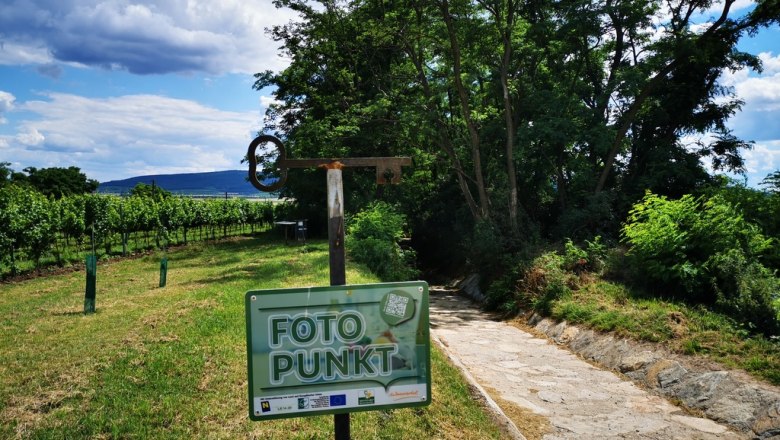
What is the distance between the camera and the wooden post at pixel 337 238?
10.9 feet

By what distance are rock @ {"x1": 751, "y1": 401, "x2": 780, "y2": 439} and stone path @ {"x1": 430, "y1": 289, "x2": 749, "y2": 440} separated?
7.7 inches

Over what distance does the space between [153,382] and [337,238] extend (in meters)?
3.21

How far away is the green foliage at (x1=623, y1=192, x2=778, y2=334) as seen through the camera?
24.7 ft

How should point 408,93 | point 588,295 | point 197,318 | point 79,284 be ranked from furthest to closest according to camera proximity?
point 408,93
point 79,284
point 588,295
point 197,318

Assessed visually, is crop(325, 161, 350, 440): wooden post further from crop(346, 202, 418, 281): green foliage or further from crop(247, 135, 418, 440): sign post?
crop(346, 202, 418, 281): green foliage

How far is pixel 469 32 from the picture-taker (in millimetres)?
16406

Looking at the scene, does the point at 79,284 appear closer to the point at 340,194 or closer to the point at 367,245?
the point at 367,245

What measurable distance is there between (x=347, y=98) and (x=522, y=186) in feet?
28.9

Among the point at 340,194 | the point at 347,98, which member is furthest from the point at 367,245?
the point at 340,194

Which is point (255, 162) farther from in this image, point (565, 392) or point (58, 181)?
point (58, 181)

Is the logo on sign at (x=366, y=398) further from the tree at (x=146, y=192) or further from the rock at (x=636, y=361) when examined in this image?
the tree at (x=146, y=192)

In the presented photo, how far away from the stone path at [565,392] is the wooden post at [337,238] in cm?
244

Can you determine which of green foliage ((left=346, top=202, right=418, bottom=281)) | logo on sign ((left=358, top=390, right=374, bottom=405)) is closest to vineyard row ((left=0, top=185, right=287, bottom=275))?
green foliage ((left=346, top=202, right=418, bottom=281))

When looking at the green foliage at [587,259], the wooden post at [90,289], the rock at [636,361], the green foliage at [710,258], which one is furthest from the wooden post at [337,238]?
the green foliage at [587,259]
